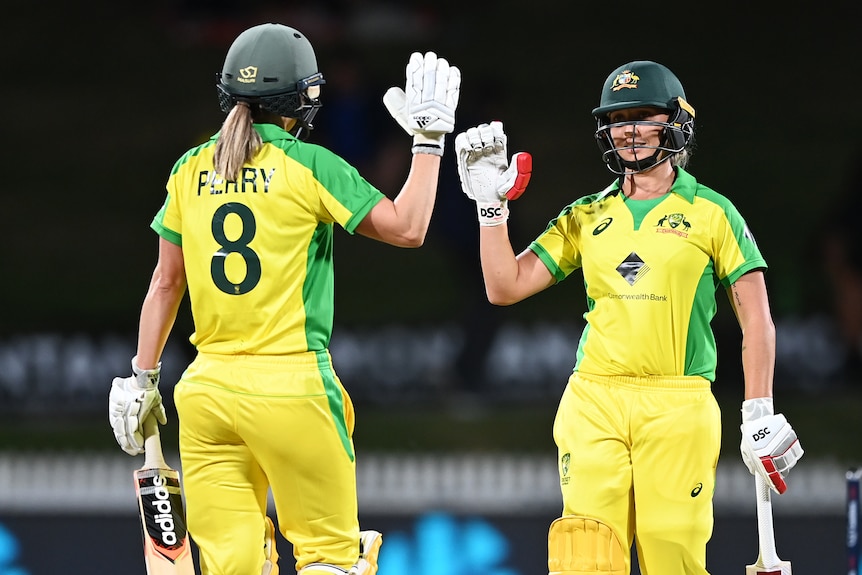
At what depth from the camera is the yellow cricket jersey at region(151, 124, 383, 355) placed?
10.4ft

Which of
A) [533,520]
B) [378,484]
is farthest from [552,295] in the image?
[533,520]

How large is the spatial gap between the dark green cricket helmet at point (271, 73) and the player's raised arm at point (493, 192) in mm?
435

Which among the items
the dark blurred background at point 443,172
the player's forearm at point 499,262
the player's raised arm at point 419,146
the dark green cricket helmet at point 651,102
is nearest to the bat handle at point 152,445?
the player's raised arm at point 419,146

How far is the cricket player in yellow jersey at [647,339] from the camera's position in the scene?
319cm

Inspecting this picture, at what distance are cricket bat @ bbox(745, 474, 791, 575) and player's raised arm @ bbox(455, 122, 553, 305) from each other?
2.63 feet

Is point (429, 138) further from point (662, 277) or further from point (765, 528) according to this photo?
point (765, 528)

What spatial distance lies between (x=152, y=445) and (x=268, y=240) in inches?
29.4

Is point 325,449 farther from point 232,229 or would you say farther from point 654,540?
point 654,540

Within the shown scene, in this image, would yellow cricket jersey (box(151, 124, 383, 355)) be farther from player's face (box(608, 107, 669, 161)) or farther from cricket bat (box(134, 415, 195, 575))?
player's face (box(608, 107, 669, 161))

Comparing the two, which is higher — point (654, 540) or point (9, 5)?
point (9, 5)

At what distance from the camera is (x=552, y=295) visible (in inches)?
335

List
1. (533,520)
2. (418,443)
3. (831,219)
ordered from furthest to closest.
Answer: (831,219) → (418,443) → (533,520)

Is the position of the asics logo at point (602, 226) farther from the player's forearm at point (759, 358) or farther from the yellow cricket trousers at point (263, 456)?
the yellow cricket trousers at point (263, 456)

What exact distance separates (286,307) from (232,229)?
0.75 ft
